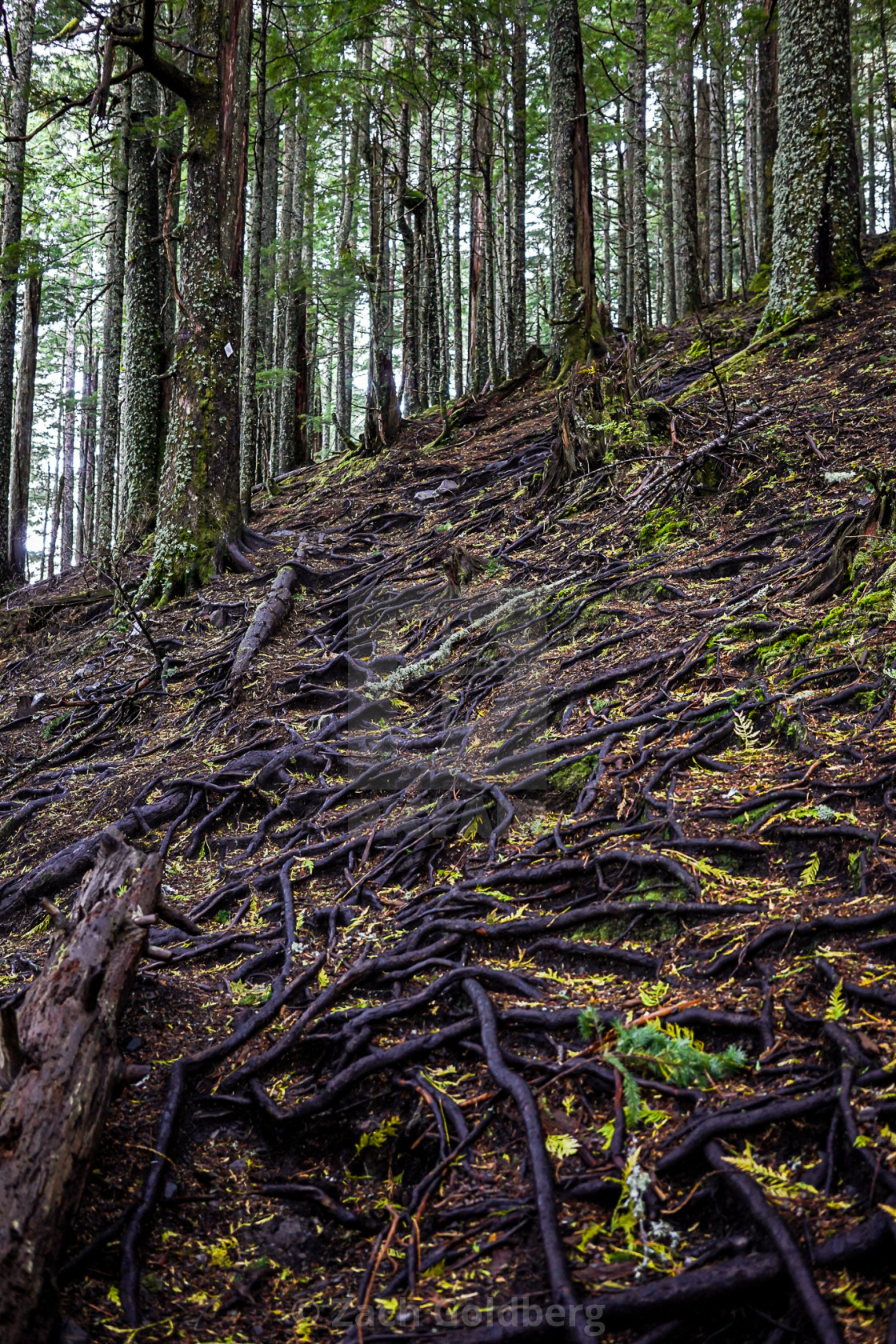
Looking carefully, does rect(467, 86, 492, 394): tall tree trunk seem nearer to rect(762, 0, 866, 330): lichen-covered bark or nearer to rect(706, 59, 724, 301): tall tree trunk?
rect(706, 59, 724, 301): tall tree trunk

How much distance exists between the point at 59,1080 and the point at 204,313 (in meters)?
8.27

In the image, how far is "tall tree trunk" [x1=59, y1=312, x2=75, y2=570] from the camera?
98.7 feet

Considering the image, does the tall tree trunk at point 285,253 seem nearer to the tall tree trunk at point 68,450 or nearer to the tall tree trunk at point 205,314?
the tall tree trunk at point 205,314

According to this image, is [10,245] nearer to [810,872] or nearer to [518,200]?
[518,200]

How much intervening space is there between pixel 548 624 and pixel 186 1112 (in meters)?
3.94

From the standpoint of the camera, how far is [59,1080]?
232 cm

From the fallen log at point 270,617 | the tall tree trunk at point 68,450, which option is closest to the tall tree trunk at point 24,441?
the fallen log at point 270,617

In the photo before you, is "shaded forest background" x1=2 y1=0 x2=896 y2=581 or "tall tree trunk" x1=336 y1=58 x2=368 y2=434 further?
"tall tree trunk" x1=336 y1=58 x2=368 y2=434

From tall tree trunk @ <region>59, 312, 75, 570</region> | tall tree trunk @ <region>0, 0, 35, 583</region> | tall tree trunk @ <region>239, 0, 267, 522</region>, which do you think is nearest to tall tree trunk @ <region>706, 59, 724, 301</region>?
tall tree trunk @ <region>239, 0, 267, 522</region>

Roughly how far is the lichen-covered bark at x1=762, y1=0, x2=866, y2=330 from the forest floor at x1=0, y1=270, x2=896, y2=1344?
8.07ft

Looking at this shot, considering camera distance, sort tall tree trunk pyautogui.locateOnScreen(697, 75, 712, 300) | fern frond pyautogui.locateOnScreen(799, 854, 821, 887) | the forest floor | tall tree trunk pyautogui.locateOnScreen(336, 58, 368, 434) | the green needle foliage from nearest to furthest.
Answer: the forest floor → the green needle foliage → fern frond pyautogui.locateOnScreen(799, 854, 821, 887) → tall tree trunk pyautogui.locateOnScreen(336, 58, 368, 434) → tall tree trunk pyautogui.locateOnScreen(697, 75, 712, 300)

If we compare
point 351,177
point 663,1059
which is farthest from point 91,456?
point 663,1059

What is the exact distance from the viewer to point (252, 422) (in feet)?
42.4

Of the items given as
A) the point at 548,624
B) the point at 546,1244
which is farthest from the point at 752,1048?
the point at 548,624
